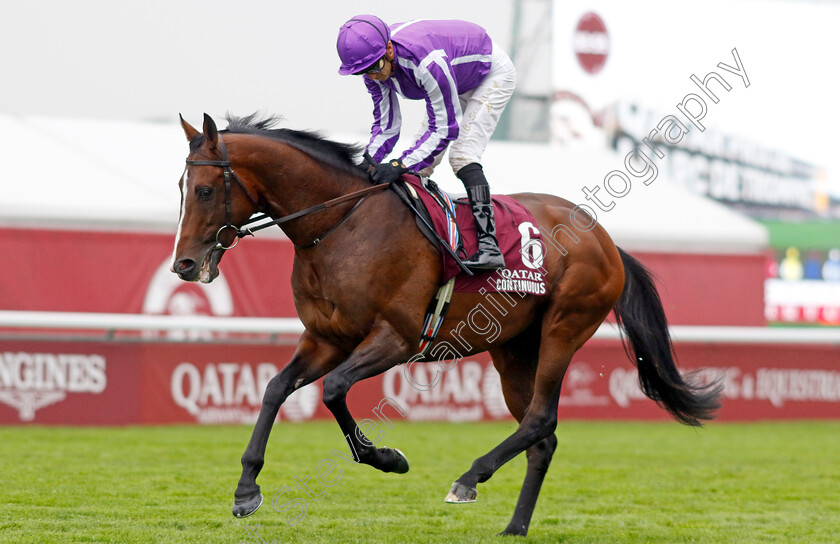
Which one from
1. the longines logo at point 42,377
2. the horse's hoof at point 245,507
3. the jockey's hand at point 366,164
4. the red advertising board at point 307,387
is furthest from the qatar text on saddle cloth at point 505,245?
the longines logo at point 42,377

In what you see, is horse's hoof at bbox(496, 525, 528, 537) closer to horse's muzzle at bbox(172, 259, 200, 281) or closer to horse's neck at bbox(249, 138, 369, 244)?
horse's neck at bbox(249, 138, 369, 244)

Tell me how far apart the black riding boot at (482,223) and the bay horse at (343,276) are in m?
0.17

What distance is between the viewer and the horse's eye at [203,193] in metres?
3.87

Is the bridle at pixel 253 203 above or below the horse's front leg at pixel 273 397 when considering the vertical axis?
above

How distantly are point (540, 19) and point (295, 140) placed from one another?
41.8ft

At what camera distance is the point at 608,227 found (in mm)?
11211

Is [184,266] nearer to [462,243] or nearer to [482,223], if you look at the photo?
[462,243]

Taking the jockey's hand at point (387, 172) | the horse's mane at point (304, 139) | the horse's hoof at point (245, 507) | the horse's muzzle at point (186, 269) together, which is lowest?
the horse's hoof at point (245, 507)

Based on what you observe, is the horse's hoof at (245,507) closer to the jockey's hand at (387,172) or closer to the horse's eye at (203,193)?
the horse's eye at (203,193)

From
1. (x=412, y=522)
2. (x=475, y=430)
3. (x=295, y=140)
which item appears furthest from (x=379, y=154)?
(x=475, y=430)

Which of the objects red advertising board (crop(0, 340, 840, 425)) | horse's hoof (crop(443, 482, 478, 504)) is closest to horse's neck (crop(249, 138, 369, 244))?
horse's hoof (crop(443, 482, 478, 504))

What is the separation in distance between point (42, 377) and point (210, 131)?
207 inches

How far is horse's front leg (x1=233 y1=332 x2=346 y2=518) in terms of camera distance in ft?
12.5

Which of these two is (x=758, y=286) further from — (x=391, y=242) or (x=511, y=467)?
(x=391, y=242)
